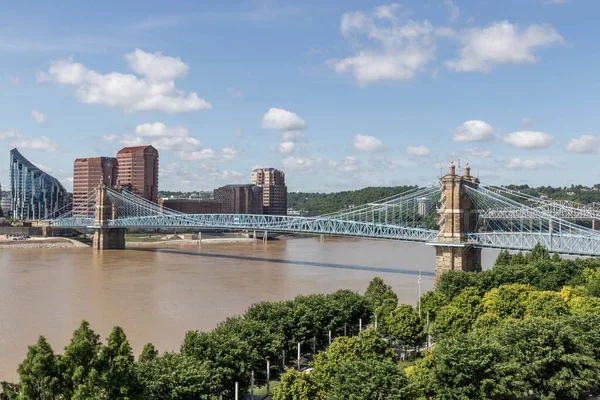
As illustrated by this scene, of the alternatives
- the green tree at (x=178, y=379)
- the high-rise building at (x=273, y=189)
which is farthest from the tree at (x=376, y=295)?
the high-rise building at (x=273, y=189)

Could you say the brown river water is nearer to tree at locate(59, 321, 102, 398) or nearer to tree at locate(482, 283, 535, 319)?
tree at locate(59, 321, 102, 398)

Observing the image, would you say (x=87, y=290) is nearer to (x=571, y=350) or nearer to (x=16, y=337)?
(x=16, y=337)

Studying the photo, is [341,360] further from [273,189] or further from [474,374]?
[273,189]

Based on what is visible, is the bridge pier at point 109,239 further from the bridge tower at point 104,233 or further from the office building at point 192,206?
the office building at point 192,206

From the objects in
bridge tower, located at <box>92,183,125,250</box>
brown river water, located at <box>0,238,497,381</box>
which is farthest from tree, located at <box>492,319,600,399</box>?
bridge tower, located at <box>92,183,125,250</box>

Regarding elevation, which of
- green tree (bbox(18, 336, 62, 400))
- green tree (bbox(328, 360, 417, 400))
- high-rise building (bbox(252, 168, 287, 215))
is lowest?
green tree (bbox(328, 360, 417, 400))

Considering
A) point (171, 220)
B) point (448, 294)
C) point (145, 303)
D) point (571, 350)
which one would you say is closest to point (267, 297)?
point (145, 303)
